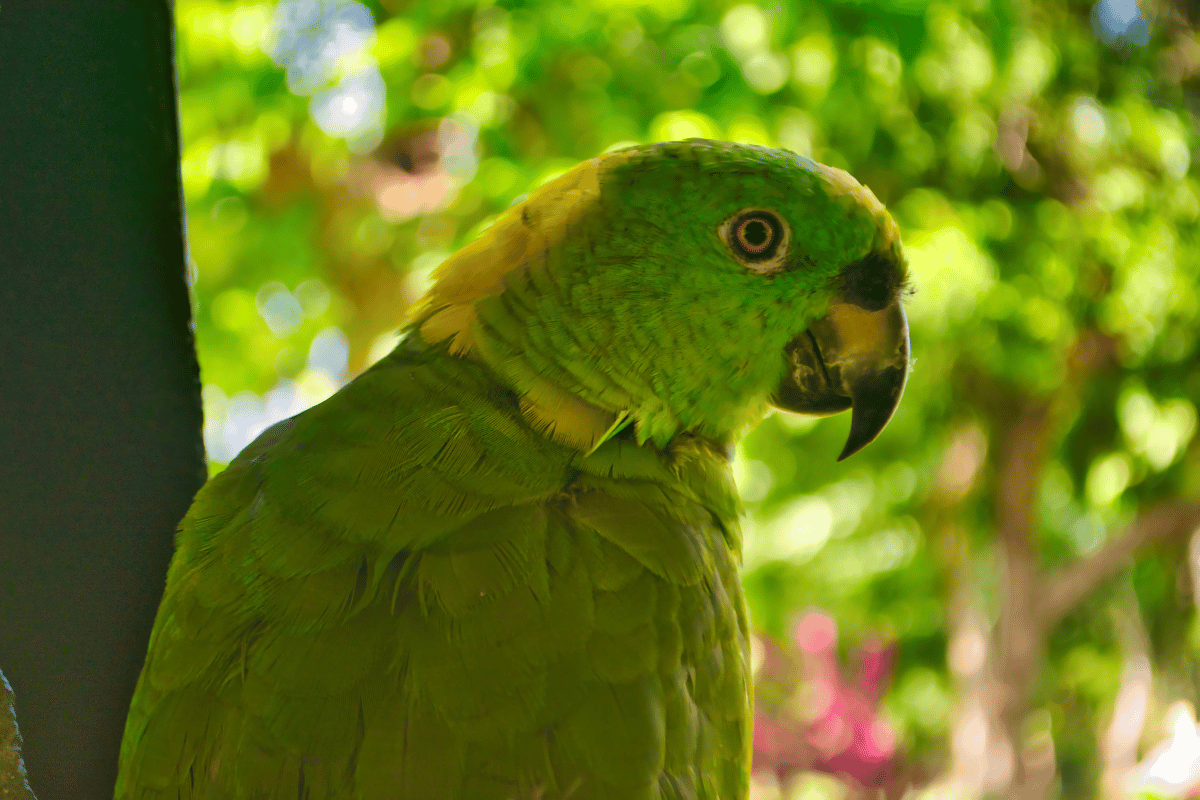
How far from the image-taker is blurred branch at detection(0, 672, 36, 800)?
22.2 inches

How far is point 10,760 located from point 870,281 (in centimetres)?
92

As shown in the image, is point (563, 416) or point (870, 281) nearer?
point (563, 416)

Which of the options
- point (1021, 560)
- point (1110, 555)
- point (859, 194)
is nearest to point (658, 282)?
point (859, 194)

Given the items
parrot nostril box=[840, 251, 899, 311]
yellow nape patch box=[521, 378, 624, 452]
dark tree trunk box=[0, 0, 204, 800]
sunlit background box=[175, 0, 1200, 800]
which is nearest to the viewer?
dark tree trunk box=[0, 0, 204, 800]

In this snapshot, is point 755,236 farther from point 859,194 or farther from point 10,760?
point 10,760

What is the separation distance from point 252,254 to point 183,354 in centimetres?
240

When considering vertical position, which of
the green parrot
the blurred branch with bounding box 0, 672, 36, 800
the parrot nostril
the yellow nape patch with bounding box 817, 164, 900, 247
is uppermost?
the yellow nape patch with bounding box 817, 164, 900, 247

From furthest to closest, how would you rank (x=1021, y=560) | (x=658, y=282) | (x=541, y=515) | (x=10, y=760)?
1. (x=1021, y=560)
2. (x=658, y=282)
3. (x=541, y=515)
4. (x=10, y=760)

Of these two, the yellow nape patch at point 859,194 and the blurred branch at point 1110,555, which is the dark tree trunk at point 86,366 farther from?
the blurred branch at point 1110,555

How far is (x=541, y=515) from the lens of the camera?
0.84 metres

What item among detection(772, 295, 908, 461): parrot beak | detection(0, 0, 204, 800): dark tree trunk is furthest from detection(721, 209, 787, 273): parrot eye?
detection(0, 0, 204, 800): dark tree trunk

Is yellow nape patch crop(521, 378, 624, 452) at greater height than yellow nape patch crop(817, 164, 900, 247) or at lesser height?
lesser

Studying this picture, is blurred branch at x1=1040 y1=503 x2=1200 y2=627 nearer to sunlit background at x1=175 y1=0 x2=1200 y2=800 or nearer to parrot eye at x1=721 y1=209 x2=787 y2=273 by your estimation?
sunlit background at x1=175 y1=0 x2=1200 y2=800

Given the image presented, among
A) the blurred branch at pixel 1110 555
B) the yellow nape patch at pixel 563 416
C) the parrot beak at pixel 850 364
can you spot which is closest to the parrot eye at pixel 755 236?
the parrot beak at pixel 850 364
